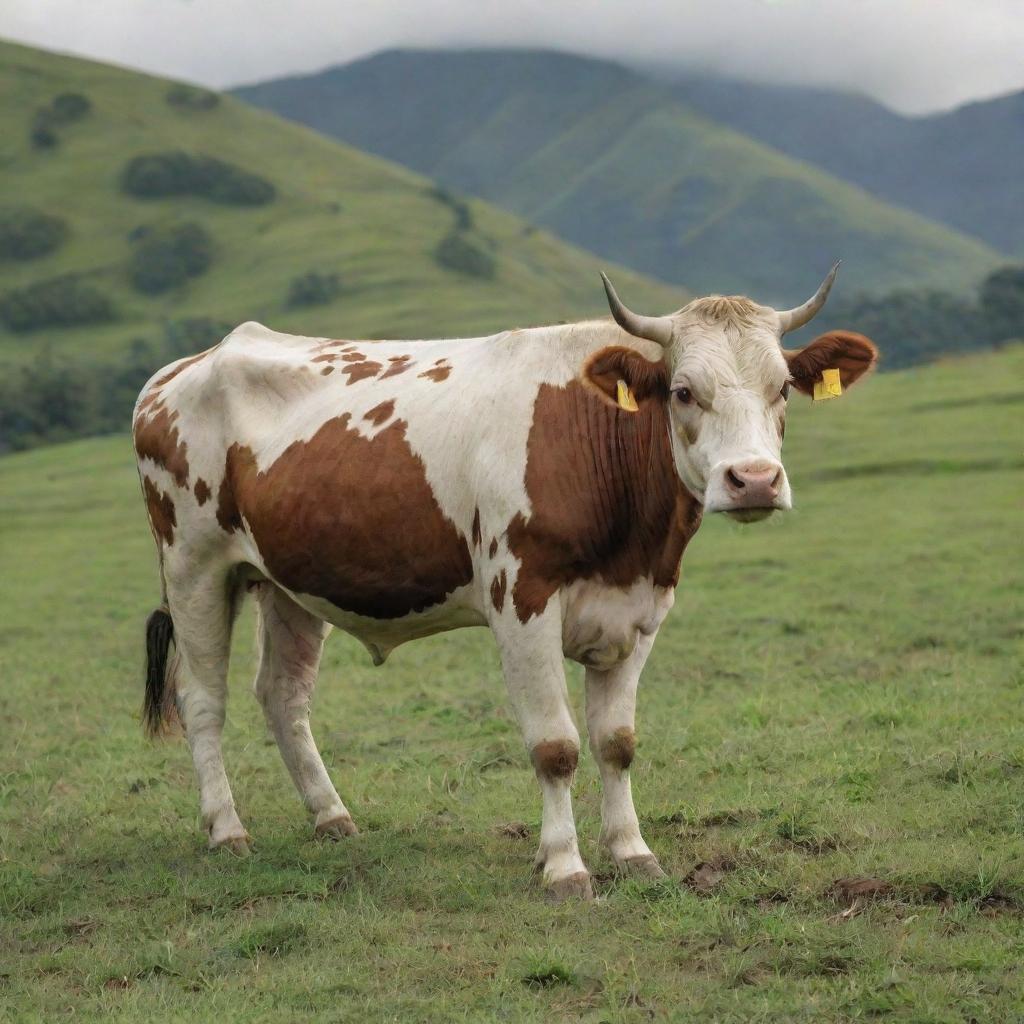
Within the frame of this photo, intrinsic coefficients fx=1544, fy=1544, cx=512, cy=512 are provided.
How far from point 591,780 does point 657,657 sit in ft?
13.0

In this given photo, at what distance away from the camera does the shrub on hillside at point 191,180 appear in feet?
344

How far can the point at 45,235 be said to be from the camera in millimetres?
98375

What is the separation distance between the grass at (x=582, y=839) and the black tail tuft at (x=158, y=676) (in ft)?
1.62

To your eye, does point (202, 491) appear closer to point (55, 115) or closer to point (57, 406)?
point (57, 406)

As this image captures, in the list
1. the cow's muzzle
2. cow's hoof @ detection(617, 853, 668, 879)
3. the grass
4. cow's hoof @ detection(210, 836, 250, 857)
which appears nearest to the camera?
the grass

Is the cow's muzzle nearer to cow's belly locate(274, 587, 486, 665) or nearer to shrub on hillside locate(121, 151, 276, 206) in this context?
cow's belly locate(274, 587, 486, 665)

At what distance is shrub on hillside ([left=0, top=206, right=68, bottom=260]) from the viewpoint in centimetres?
9706

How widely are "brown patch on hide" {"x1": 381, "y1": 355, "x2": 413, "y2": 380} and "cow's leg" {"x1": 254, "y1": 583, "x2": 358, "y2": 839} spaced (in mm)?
1402

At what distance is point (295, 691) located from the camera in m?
8.38

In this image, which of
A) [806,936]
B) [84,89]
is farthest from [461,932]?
[84,89]

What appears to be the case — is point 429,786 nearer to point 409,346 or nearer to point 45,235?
point 409,346

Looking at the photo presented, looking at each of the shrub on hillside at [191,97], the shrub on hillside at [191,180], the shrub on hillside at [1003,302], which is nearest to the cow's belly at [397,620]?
the shrub on hillside at [1003,302]

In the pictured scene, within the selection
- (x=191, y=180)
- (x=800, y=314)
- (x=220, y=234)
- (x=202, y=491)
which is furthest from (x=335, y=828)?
(x=191, y=180)

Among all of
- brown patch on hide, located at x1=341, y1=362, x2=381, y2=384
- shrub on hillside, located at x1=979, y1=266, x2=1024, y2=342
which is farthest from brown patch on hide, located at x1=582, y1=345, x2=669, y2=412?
shrub on hillside, located at x1=979, y1=266, x2=1024, y2=342
